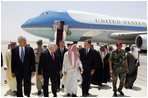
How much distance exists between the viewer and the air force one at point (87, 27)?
2534 cm

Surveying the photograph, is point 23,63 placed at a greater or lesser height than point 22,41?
lesser

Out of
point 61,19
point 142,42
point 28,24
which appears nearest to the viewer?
point 142,42

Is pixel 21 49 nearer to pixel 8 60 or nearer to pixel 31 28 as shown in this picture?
pixel 8 60

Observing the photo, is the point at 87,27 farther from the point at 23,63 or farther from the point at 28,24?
the point at 23,63

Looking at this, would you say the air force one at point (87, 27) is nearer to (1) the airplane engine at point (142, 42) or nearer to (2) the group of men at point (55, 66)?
(1) the airplane engine at point (142, 42)

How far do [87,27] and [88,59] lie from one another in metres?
18.7

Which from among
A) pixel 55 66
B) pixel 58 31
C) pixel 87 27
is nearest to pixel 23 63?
pixel 55 66

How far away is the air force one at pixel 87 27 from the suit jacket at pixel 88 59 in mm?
15810

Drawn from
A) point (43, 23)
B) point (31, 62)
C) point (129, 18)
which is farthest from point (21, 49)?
point (129, 18)

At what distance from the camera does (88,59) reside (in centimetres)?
818

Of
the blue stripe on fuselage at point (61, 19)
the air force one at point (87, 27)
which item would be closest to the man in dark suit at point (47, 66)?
the air force one at point (87, 27)

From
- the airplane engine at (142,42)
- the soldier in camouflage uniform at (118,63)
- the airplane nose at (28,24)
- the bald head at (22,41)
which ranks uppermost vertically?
the airplane nose at (28,24)

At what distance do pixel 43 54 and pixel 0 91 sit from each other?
80.2 inches

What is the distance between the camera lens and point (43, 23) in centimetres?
2531
